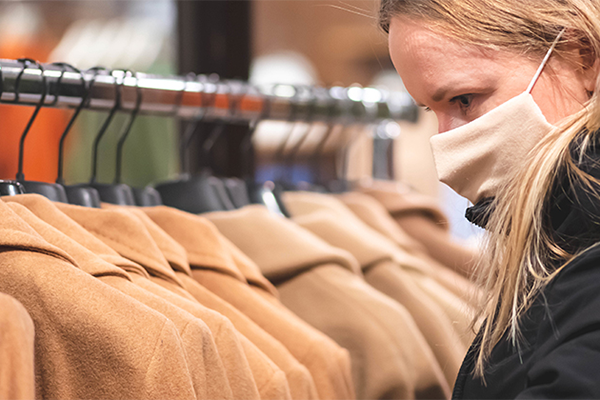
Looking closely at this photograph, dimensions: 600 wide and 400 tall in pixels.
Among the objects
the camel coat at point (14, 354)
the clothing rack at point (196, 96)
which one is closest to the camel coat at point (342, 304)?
the clothing rack at point (196, 96)

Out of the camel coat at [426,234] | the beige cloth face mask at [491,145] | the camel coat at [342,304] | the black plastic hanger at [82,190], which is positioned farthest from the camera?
the camel coat at [426,234]

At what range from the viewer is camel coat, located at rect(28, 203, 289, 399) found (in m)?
0.67

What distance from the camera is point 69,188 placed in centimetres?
81

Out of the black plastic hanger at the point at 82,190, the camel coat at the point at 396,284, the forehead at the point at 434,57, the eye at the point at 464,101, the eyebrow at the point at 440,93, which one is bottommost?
the camel coat at the point at 396,284

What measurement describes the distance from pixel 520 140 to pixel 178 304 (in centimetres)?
41

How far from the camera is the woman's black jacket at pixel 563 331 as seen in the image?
0.46 metres

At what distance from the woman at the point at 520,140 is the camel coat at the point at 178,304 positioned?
8.8 inches

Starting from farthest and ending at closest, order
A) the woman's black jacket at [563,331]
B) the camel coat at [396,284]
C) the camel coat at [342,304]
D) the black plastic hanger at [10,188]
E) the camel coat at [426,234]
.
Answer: the camel coat at [426,234], the camel coat at [396,284], the camel coat at [342,304], the black plastic hanger at [10,188], the woman's black jacket at [563,331]

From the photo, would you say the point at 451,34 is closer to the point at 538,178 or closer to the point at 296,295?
the point at 538,178

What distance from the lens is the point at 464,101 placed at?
2.06ft

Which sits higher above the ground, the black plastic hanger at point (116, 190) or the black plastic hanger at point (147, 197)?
the black plastic hanger at point (116, 190)

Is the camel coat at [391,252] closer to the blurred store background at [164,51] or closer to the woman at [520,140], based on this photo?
the blurred store background at [164,51]

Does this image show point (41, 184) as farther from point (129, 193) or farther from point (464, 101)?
point (464, 101)

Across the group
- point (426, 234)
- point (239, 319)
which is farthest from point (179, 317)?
point (426, 234)
